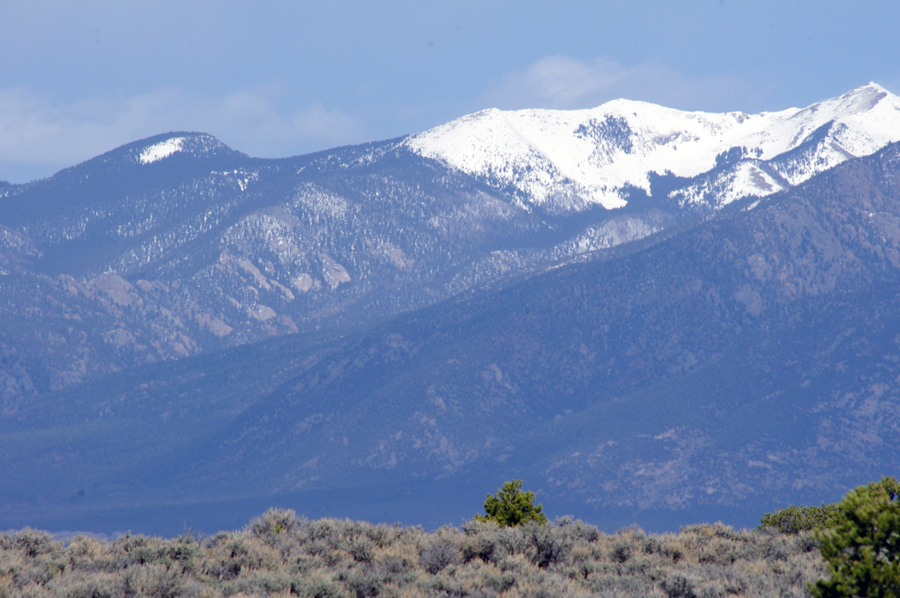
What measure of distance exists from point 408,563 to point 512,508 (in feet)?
46.5

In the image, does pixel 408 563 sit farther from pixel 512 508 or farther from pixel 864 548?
pixel 512 508

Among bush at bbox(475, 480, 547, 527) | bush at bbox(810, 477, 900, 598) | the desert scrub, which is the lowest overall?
bush at bbox(810, 477, 900, 598)

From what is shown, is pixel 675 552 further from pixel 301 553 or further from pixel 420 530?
pixel 301 553

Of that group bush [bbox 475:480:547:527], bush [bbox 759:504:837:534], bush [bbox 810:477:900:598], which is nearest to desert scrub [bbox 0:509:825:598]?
bush [bbox 810:477:900:598]

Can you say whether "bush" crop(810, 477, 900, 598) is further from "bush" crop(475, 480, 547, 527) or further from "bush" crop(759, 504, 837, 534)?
"bush" crop(475, 480, 547, 527)

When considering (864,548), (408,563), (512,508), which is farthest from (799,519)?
(864,548)

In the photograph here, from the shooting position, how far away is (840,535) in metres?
17.1

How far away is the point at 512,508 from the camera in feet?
126

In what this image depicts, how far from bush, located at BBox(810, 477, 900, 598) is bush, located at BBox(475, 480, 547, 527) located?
20423 mm

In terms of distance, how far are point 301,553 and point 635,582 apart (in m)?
8.10

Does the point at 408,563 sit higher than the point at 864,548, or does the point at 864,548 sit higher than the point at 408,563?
the point at 408,563

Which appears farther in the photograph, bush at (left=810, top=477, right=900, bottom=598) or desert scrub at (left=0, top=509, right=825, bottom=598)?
desert scrub at (left=0, top=509, right=825, bottom=598)

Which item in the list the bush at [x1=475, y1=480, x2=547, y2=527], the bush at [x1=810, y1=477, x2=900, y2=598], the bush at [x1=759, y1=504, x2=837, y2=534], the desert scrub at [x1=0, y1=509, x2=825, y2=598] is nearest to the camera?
the bush at [x1=810, y1=477, x2=900, y2=598]

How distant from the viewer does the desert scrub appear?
21000mm
